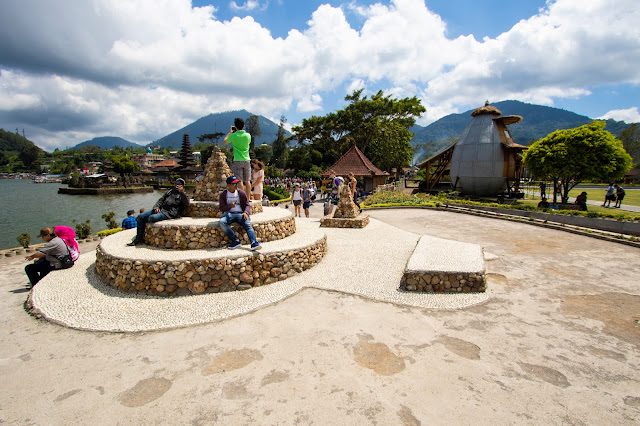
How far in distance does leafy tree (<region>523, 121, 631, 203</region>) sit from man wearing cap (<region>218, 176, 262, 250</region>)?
728 inches

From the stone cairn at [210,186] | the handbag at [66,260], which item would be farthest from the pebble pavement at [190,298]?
the stone cairn at [210,186]

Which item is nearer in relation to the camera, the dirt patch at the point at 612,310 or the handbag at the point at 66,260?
the dirt patch at the point at 612,310

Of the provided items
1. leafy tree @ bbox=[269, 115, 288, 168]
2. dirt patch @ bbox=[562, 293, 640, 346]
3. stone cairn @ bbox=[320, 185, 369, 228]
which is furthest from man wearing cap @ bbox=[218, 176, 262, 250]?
leafy tree @ bbox=[269, 115, 288, 168]

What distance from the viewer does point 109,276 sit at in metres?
6.19

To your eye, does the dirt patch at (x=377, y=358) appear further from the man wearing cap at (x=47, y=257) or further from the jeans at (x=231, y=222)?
the man wearing cap at (x=47, y=257)

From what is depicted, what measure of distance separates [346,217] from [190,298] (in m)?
7.76

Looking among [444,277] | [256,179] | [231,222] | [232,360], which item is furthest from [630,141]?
[232,360]

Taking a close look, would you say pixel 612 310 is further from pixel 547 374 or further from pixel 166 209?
pixel 166 209

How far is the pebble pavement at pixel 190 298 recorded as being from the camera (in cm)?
493

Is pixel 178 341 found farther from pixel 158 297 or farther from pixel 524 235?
pixel 524 235

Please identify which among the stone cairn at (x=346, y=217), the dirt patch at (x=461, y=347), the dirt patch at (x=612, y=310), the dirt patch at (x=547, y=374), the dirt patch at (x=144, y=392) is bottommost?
the dirt patch at (x=144, y=392)

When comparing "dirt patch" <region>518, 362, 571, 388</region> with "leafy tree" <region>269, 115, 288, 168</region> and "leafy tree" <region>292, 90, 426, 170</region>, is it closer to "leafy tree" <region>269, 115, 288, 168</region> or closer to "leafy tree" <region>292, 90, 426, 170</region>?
"leafy tree" <region>292, 90, 426, 170</region>

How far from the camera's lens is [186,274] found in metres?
5.83

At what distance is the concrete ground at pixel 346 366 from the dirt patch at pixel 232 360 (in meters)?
0.02
